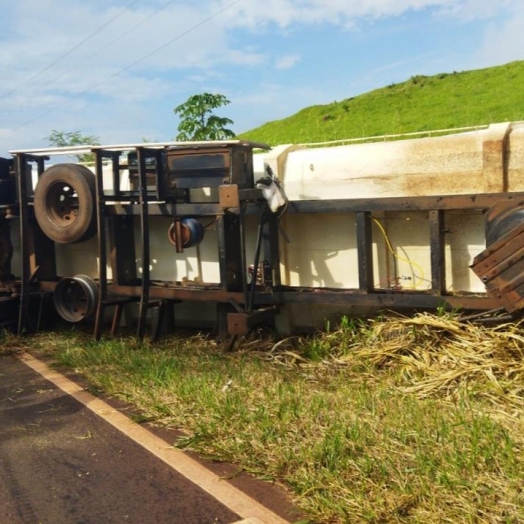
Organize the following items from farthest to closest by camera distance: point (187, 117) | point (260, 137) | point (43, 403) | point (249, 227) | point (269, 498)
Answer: point (260, 137)
point (187, 117)
point (249, 227)
point (43, 403)
point (269, 498)

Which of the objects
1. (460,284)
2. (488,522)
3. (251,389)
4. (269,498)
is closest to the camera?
(488,522)

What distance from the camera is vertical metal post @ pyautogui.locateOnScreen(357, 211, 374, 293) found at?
626 centimetres

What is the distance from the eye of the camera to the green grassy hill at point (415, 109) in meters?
26.1

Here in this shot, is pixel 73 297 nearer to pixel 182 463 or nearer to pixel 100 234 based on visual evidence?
pixel 100 234

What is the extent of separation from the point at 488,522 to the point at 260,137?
2905 centimetres

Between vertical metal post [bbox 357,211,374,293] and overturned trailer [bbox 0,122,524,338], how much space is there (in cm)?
1

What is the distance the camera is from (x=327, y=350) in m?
6.32

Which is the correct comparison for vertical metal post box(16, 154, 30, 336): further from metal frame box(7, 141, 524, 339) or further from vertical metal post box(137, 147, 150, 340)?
vertical metal post box(137, 147, 150, 340)

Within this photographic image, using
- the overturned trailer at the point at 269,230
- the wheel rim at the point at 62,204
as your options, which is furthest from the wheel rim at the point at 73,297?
the wheel rim at the point at 62,204

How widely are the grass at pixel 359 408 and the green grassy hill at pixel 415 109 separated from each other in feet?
61.6

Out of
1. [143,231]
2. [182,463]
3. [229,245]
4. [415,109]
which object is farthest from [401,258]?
[415,109]

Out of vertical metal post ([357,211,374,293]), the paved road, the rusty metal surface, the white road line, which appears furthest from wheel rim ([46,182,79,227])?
the rusty metal surface

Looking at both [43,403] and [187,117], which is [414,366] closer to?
[43,403]

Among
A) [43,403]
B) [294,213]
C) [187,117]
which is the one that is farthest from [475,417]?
[187,117]
